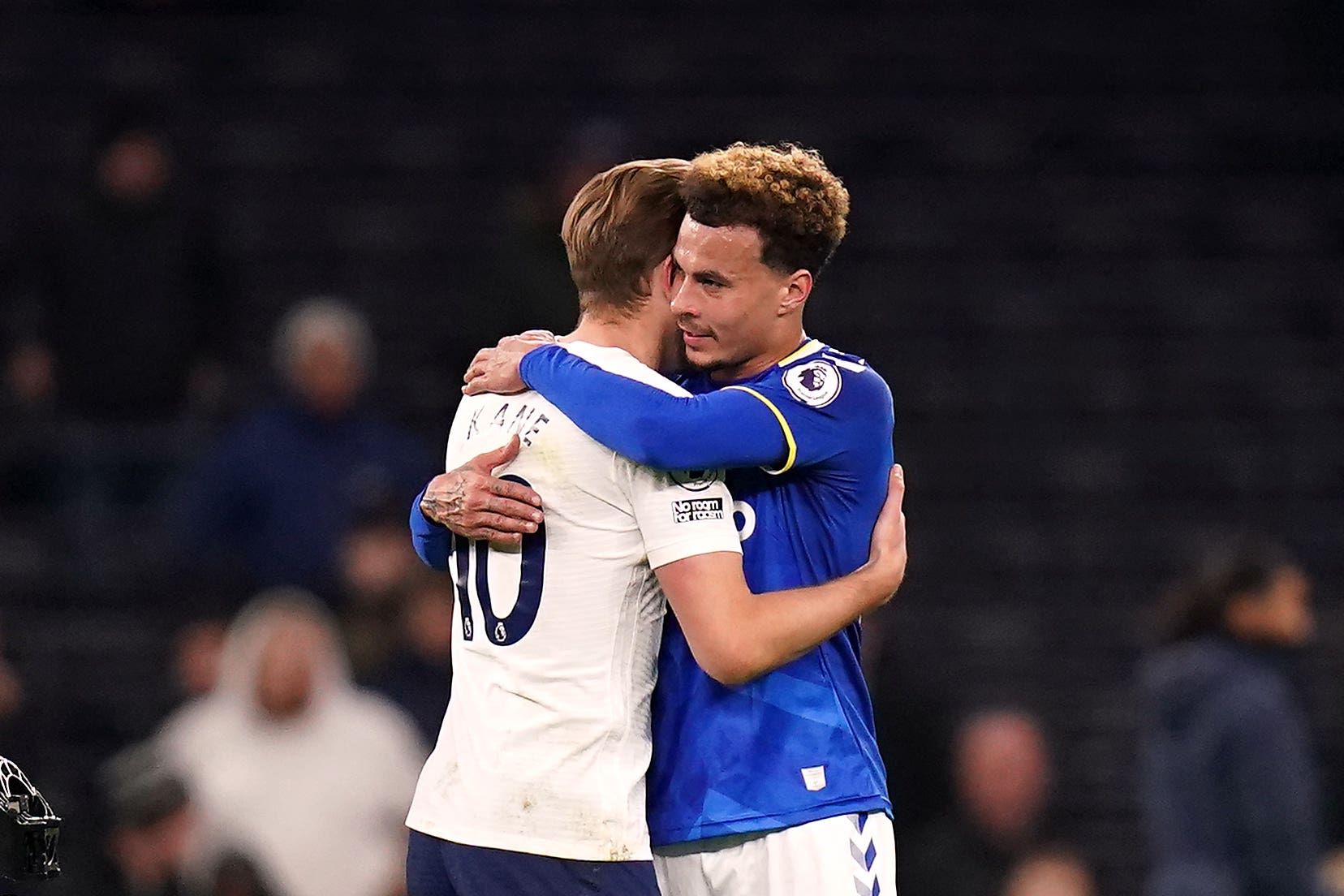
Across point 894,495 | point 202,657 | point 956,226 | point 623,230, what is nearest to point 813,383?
point 894,495

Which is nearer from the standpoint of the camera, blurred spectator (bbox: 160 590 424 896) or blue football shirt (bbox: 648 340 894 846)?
blue football shirt (bbox: 648 340 894 846)

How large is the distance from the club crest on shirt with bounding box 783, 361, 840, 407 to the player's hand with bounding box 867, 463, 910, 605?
0.23 m

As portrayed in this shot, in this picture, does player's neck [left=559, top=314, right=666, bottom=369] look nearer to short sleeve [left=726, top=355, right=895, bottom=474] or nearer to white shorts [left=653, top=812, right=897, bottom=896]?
short sleeve [left=726, top=355, right=895, bottom=474]

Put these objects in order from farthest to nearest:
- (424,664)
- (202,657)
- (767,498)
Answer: (202,657) → (424,664) → (767,498)

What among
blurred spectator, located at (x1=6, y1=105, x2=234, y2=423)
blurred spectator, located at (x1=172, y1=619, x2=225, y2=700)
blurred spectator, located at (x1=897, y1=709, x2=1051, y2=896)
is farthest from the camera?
blurred spectator, located at (x1=6, y1=105, x2=234, y2=423)

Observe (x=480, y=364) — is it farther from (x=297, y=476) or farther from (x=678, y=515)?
(x=297, y=476)

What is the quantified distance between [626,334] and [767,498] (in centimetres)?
36

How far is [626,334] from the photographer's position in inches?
141

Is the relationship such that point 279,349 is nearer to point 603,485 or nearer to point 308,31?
point 308,31

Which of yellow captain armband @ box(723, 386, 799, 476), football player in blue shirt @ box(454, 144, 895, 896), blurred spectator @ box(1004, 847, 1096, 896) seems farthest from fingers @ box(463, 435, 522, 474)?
blurred spectator @ box(1004, 847, 1096, 896)

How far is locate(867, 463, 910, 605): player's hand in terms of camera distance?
139 inches

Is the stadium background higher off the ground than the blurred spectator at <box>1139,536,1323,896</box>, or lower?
higher

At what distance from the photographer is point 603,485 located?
3424 mm

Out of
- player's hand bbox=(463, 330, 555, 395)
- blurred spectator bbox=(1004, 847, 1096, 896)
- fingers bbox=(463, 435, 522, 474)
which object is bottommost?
blurred spectator bbox=(1004, 847, 1096, 896)
